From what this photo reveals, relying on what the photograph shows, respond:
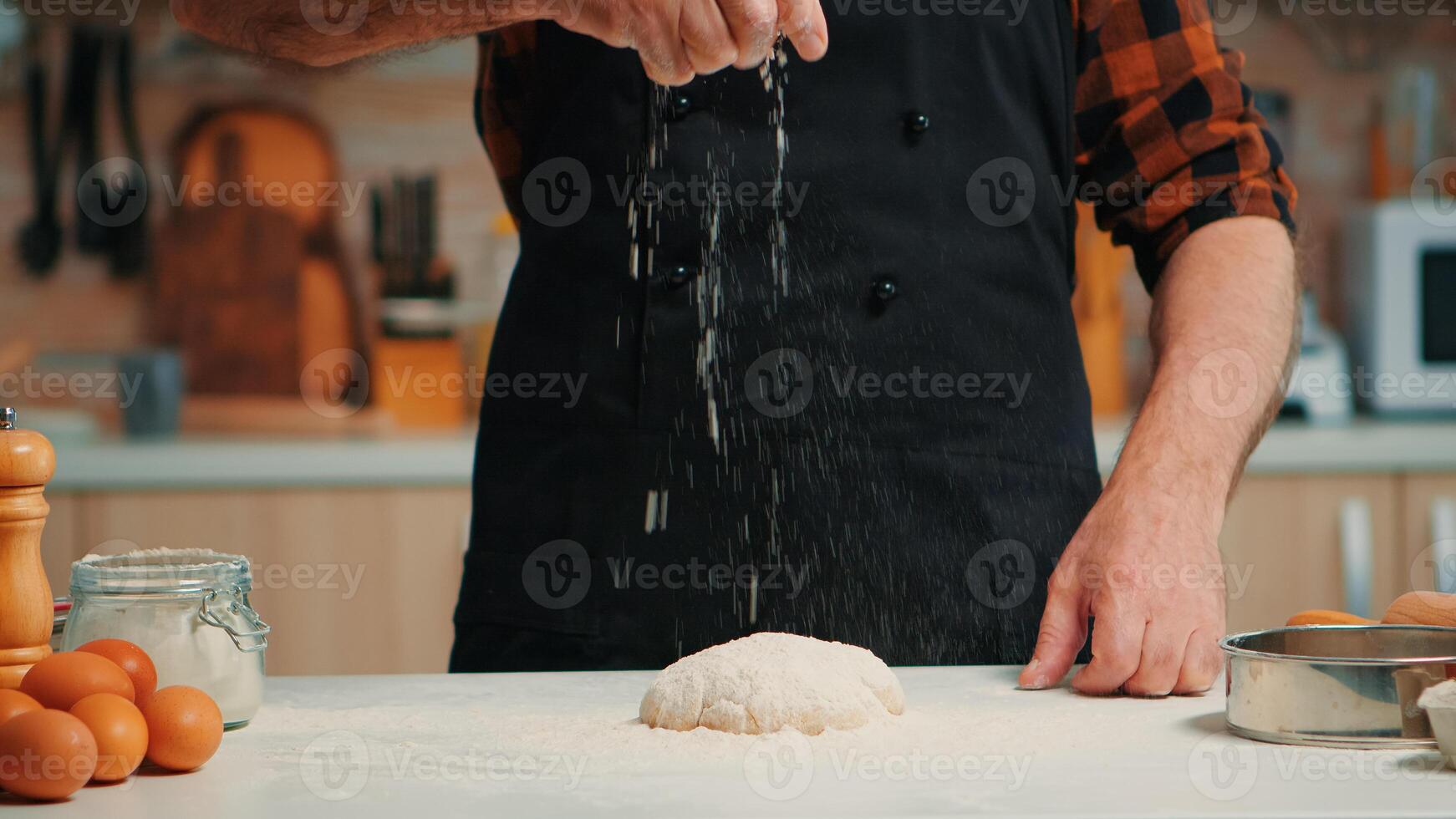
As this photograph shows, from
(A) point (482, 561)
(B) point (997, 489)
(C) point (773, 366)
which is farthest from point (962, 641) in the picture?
(A) point (482, 561)

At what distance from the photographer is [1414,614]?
841 millimetres

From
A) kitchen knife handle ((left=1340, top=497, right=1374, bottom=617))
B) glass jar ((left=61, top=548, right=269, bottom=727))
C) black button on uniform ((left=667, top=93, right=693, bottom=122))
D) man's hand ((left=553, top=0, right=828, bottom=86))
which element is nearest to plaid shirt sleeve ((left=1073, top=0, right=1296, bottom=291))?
black button on uniform ((left=667, top=93, right=693, bottom=122))

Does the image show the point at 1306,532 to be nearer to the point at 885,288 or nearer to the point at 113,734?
the point at 885,288

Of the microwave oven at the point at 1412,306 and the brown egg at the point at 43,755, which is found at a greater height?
the microwave oven at the point at 1412,306

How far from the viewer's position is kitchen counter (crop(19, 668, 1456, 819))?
0.61 m

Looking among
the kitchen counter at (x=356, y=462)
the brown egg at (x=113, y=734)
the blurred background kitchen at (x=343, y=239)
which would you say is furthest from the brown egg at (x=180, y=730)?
the blurred background kitchen at (x=343, y=239)

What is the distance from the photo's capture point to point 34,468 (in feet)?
2.46

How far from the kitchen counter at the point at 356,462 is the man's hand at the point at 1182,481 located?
96cm

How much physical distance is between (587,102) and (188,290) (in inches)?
63.4

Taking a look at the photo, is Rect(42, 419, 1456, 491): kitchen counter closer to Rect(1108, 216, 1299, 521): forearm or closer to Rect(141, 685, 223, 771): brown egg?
Rect(1108, 216, 1299, 521): forearm

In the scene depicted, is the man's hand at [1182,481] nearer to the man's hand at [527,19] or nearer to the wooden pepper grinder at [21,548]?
the man's hand at [527,19]

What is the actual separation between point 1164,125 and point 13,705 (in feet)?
3.13

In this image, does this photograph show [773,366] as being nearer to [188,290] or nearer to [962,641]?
[962,641]

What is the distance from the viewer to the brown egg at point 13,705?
2.11 ft
